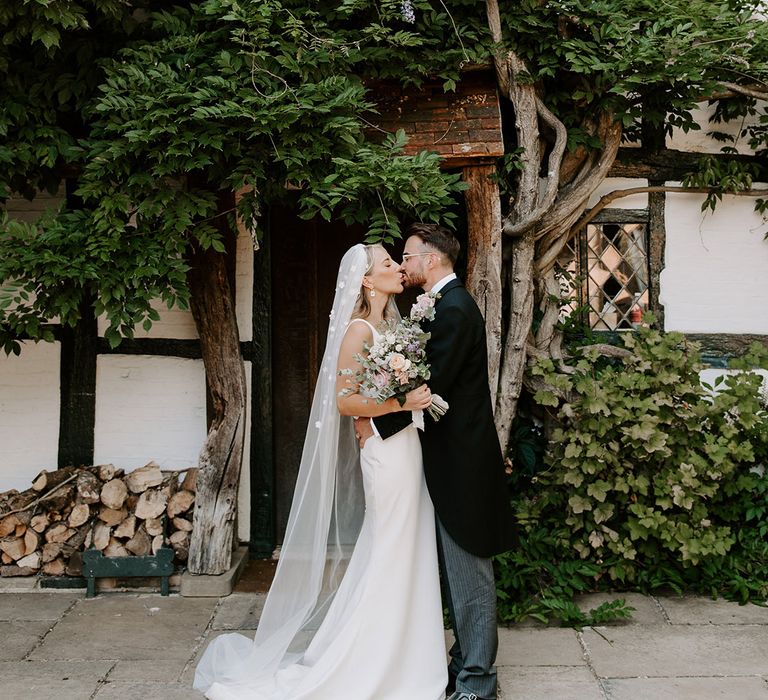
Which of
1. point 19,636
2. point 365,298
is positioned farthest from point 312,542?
point 19,636

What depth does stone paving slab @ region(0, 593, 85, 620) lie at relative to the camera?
4523 millimetres

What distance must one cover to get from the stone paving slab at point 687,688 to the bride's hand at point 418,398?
1.63 m

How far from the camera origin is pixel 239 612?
4.59m

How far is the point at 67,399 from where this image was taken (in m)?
5.39

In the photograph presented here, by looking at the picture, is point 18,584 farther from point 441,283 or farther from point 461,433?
point 441,283

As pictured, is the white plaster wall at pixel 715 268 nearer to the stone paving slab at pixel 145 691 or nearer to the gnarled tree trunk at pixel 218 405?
the gnarled tree trunk at pixel 218 405

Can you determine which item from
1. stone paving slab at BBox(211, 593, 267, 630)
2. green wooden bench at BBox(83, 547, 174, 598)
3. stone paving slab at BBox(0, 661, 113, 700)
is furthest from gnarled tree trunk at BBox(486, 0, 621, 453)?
stone paving slab at BBox(0, 661, 113, 700)

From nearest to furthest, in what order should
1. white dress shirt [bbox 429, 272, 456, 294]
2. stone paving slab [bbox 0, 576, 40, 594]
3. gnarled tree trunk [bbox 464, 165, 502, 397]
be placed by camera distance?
1. white dress shirt [bbox 429, 272, 456, 294]
2. gnarled tree trunk [bbox 464, 165, 502, 397]
3. stone paving slab [bbox 0, 576, 40, 594]

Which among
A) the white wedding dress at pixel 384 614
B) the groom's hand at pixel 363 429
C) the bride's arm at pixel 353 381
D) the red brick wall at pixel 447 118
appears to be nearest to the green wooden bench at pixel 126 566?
the white wedding dress at pixel 384 614

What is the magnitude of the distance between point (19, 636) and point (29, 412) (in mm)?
1661

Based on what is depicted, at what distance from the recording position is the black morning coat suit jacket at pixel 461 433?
3.44 metres

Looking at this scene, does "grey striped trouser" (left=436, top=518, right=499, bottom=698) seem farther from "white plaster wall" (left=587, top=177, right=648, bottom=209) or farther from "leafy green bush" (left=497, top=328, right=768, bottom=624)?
"white plaster wall" (left=587, top=177, right=648, bottom=209)

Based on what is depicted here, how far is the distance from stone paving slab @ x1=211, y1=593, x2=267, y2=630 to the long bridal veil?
2.12ft

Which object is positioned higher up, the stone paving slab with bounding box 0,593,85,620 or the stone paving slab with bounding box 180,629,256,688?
the stone paving slab with bounding box 0,593,85,620
